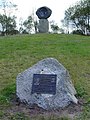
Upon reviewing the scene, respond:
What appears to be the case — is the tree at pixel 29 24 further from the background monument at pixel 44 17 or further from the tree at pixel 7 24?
the background monument at pixel 44 17

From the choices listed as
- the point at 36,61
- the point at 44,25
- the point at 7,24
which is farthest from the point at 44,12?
the point at 7,24

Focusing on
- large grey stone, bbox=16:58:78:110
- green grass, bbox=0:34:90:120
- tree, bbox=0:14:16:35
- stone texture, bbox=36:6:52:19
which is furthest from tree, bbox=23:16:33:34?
large grey stone, bbox=16:58:78:110

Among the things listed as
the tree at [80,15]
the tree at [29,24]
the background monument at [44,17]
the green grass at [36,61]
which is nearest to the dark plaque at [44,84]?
the green grass at [36,61]

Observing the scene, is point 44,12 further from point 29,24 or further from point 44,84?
point 29,24

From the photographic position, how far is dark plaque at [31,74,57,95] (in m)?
6.77

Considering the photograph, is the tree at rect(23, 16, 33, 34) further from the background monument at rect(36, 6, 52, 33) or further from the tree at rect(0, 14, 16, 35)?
the background monument at rect(36, 6, 52, 33)

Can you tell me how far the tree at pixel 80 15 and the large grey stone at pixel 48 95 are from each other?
37.7 m

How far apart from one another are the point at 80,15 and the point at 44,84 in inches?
1542

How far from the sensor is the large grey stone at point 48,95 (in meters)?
6.65

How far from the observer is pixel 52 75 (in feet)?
22.8

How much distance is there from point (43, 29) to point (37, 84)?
63.0 ft

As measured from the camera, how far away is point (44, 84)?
689cm

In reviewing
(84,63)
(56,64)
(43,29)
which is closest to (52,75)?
(56,64)

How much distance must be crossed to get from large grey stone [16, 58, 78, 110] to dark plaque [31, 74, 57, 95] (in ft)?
0.23
